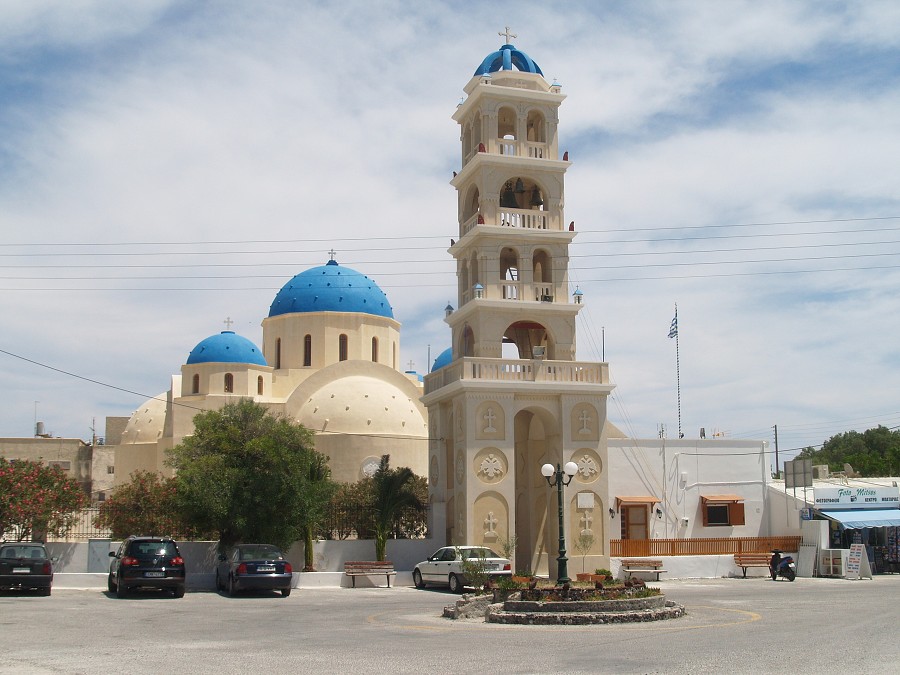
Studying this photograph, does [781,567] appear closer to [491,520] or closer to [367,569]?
[491,520]

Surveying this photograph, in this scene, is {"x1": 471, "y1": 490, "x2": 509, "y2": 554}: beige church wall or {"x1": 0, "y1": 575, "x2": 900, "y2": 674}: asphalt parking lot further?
{"x1": 471, "y1": 490, "x2": 509, "y2": 554}: beige church wall

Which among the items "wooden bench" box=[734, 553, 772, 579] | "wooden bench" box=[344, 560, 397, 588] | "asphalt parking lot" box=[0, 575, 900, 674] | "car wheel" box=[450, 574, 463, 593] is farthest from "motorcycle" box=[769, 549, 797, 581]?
"wooden bench" box=[344, 560, 397, 588]

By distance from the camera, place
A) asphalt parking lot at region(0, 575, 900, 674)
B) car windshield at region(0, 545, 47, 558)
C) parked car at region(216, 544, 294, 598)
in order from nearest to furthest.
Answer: asphalt parking lot at region(0, 575, 900, 674)
car windshield at region(0, 545, 47, 558)
parked car at region(216, 544, 294, 598)

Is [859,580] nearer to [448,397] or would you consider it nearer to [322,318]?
[448,397]

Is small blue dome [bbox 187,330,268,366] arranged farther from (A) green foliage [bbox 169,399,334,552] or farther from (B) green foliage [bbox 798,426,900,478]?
(B) green foliage [bbox 798,426,900,478]

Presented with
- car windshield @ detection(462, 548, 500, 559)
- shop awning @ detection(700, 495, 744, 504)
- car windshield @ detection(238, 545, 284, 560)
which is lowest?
car windshield @ detection(462, 548, 500, 559)

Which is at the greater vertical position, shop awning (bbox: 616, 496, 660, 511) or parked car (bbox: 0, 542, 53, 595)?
shop awning (bbox: 616, 496, 660, 511)

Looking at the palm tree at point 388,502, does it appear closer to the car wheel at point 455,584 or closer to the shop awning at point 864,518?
the car wheel at point 455,584

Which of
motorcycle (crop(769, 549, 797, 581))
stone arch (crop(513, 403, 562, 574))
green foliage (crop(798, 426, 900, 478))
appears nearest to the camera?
motorcycle (crop(769, 549, 797, 581))

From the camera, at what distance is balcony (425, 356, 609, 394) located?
30797 millimetres

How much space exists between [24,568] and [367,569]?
9.39 meters

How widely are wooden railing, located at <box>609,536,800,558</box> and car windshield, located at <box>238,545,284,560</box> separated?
11811 millimetres

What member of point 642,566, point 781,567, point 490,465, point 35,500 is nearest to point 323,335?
point 490,465

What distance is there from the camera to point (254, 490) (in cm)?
2902
